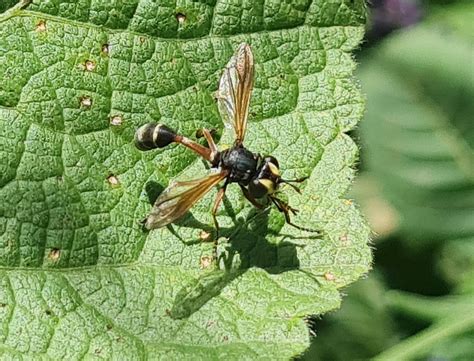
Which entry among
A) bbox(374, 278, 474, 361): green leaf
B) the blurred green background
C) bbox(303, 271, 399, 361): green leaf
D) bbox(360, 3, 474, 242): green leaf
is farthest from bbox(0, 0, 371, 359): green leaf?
bbox(303, 271, 399, 361): green leaf

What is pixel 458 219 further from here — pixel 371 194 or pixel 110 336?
pixel 110 336

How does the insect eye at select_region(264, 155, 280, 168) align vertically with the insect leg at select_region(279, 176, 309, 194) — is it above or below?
above

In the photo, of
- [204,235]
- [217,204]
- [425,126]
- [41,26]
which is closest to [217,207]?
[217,204]

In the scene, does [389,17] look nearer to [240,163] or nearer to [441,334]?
[441,334]

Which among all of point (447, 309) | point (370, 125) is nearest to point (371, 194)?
point (370, 125)

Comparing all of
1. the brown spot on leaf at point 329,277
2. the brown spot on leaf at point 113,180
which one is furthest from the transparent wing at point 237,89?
the brown spot on leaf at point 329,277

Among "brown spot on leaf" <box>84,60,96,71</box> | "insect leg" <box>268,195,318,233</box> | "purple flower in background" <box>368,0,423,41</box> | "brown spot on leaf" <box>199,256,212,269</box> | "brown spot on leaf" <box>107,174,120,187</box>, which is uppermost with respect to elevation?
"brown spot on leaf" <box>84,60,96,71</box>

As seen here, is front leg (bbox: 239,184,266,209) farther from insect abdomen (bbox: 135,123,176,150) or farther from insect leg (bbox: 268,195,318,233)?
insect abdomen (bbox: 135,123,176,150)
